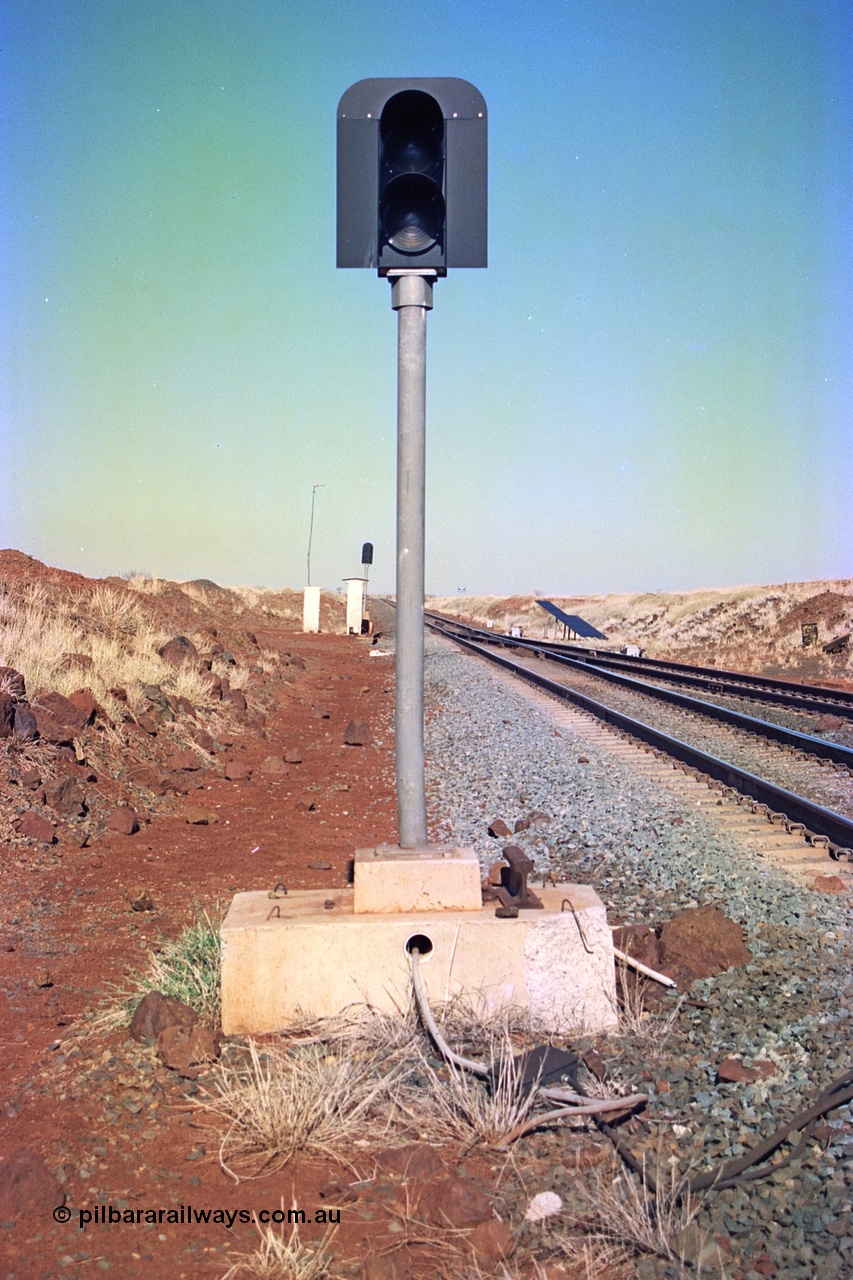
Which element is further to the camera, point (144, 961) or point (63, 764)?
point (63, 764)

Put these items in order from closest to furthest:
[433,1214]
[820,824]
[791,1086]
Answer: [433,1214], [791,1086], [820,824]

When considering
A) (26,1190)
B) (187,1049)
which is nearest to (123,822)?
(187,1049)

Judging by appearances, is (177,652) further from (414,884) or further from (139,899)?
(414,884)

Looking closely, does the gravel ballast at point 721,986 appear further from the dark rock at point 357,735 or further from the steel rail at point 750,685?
the steel rail at point 750,685

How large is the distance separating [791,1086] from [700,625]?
41.3 meters

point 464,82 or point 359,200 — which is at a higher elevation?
point 464,82

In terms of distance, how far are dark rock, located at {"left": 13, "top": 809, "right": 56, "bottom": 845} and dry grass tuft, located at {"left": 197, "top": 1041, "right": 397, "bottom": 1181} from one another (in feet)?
13.0

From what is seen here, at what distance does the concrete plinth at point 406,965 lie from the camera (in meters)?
4.23

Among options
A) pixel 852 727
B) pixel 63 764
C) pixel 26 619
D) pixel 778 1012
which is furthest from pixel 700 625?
pixel 778 1012

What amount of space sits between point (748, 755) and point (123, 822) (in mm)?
6728

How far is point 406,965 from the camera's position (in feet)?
14.0

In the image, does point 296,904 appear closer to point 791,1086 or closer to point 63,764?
point 791,1086

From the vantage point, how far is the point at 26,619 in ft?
40.0

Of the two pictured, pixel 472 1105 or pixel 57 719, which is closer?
pixel 472 1105
